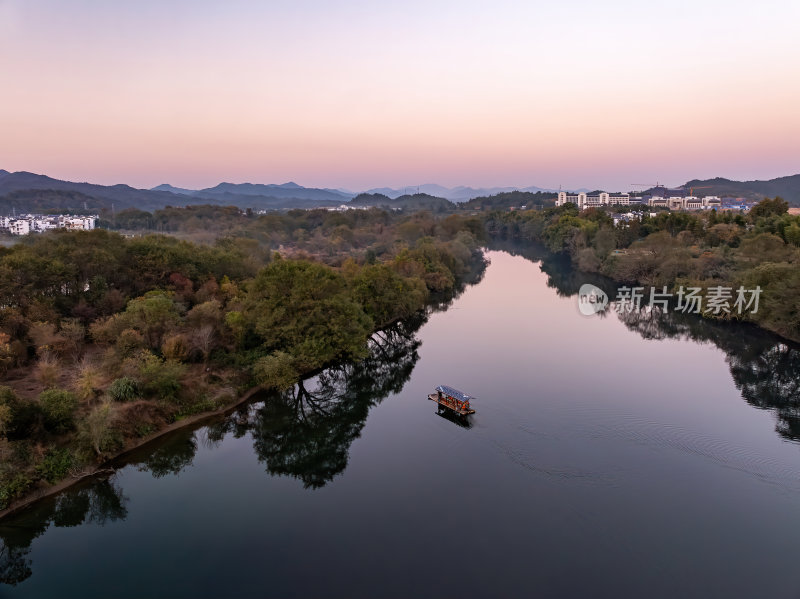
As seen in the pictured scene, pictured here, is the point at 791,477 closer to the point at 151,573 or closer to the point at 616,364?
the point at 616,364

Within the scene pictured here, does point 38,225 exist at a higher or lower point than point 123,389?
higher

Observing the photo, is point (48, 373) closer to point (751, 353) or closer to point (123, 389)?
point (123, 389)

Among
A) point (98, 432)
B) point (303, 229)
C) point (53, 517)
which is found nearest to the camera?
point (53, 517)

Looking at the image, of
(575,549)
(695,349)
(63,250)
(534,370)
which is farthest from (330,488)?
(695,349)

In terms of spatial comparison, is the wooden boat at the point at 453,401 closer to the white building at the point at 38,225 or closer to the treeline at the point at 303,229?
the treeline at the point at 303,229

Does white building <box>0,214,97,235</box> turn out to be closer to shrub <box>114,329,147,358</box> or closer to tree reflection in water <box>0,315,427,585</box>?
shrub <box>114,329,147,358</box>

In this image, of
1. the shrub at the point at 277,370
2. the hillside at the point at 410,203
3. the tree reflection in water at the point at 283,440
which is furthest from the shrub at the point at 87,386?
the hillside at the point at 410,203

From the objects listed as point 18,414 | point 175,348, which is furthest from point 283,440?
point 18,414
